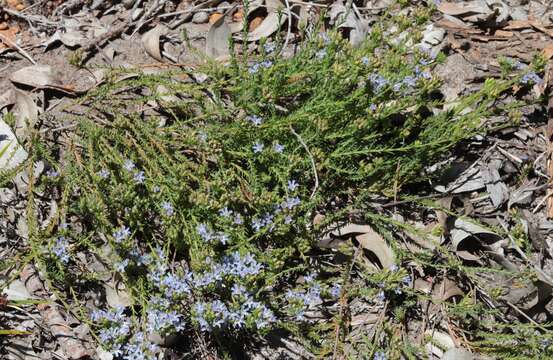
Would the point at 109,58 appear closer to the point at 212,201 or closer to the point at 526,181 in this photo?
the point at 212,201

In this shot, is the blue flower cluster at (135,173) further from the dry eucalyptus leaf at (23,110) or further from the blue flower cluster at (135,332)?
the dry eucalyptus leaf at (23,110)

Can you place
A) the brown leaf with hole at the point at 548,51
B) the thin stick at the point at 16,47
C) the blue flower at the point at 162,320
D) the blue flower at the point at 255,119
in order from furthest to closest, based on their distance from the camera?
the brown leaf with hole at the point at 548,51 → the thin stick at the point at 16,47 → the blue flower at the point at 255,119 → the blue flower at the point at 162,320

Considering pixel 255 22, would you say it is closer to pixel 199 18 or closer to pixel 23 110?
pixel 199 18

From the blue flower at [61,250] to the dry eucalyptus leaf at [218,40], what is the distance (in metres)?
1.76

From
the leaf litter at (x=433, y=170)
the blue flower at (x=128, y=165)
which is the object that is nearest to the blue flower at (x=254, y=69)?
the leaf litter at (x=433, y=170)

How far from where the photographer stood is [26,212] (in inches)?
159

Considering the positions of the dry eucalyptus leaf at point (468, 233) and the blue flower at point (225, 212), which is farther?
the dry eucalyptus leaf at point (468, 233)

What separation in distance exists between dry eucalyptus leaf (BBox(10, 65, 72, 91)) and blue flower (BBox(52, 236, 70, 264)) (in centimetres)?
121

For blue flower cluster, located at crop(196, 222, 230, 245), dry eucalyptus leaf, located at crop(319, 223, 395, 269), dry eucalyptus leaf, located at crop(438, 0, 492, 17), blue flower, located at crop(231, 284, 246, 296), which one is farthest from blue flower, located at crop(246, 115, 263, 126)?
dry eucalyptus leaf, located at crop(438, 0, 492, 17)

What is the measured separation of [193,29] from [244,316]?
230cm

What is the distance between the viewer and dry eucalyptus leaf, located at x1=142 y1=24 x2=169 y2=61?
15.5 ft

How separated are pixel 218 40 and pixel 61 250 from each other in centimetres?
194

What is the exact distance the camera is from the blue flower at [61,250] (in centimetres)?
371

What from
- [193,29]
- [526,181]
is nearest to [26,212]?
[193,29]
